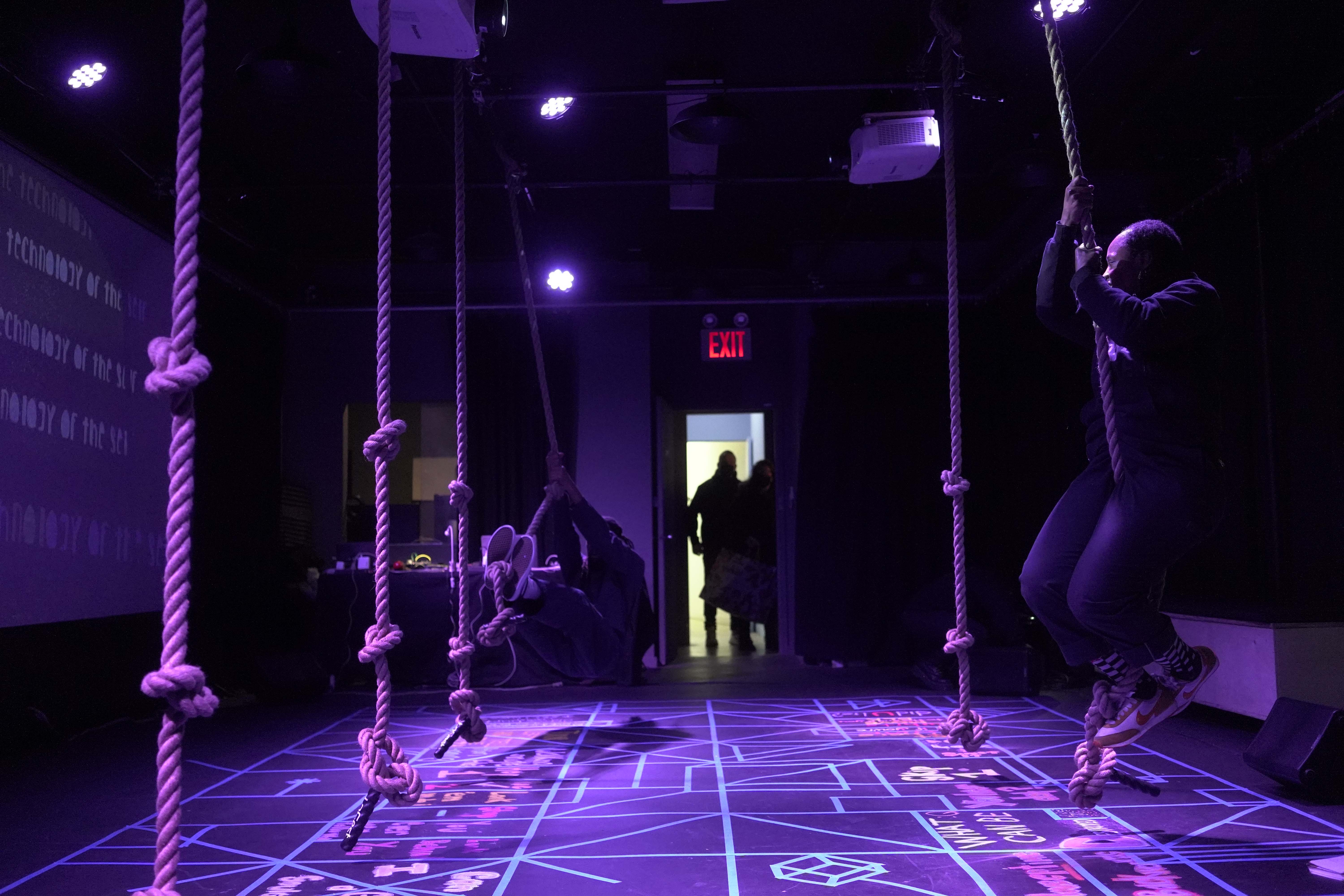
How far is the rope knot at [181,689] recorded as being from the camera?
4.13 ft

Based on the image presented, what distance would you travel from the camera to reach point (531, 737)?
4.47 m

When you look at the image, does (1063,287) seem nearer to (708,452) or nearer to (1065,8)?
(1065,8)

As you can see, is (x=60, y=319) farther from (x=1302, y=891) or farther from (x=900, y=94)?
(x=1302, y=891)

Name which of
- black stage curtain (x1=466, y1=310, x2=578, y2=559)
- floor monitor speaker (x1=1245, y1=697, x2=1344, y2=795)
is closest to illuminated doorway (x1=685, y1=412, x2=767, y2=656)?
black stage curtain (x1=466, y1=310, x2=578, y2=559)

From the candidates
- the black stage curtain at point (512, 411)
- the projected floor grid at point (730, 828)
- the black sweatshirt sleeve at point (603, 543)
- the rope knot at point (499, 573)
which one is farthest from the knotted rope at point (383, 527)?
the black stage curtain at point (512, 411)

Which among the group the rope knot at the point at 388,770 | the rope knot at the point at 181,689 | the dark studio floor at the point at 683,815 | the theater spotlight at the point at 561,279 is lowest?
the dark studio floor at the point at 683,815

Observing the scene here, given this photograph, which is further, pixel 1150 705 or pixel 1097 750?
pixel 1150 705

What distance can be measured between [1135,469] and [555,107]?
11.8 ft

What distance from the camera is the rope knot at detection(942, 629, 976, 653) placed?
10.3ft

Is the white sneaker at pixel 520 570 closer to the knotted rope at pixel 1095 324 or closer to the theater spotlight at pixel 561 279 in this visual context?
the knotted rope at pixel 1095 324

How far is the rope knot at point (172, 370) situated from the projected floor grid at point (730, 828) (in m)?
1.52

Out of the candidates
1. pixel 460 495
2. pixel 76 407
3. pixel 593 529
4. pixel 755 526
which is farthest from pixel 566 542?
pixel 755 526

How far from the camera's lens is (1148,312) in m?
2.40

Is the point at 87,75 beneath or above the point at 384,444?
above
